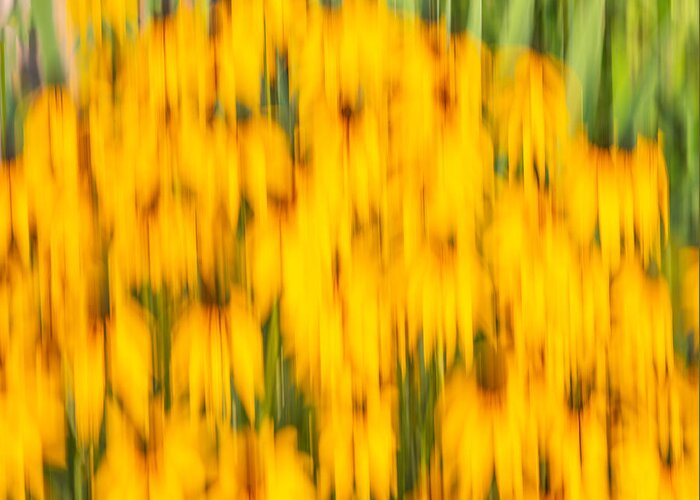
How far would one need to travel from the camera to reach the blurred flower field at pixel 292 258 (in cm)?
86

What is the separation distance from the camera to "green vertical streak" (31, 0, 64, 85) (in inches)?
34.0

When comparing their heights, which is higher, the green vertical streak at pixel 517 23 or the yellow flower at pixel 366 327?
the green vertical streak at pixel 517 23

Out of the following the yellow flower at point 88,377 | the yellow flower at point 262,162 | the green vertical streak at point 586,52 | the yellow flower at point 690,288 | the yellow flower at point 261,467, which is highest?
the green vertical streak at point 586,52

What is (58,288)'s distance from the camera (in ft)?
2.84

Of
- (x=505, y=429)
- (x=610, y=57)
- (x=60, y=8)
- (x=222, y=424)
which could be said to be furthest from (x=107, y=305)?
(x=610, y=57)

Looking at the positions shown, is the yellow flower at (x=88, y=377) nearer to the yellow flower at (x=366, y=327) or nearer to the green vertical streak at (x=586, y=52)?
the yellow flower at (x=366, y=327)

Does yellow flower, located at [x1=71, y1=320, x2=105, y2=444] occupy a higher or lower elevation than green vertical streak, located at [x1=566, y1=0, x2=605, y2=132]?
lower

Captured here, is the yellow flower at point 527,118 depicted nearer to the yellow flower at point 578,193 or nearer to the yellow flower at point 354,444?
the yellow flower at point 578,193

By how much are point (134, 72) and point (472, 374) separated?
A: 0.45m

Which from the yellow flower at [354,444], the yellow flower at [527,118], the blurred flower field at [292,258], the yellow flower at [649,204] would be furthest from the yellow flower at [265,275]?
the yellow flower at [649,204]

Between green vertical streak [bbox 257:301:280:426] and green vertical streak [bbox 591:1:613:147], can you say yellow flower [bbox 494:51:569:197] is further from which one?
green vertical streak [bbox 257:301:280:426]

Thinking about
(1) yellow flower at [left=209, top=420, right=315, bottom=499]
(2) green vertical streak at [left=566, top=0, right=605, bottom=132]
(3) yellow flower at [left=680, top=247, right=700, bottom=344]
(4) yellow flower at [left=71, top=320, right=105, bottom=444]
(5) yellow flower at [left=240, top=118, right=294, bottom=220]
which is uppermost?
(2) green vertical streak at [left=566, top=0, right=605, bottom=132]

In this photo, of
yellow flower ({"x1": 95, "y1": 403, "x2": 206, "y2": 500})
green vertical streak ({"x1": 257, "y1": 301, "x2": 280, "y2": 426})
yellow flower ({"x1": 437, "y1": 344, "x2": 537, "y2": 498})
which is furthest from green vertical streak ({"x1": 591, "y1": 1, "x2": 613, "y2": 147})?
yellow flower ({"x1": 95, "y1": 403, "x2": 206, "y2": 500})

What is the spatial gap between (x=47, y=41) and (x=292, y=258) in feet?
1.06
